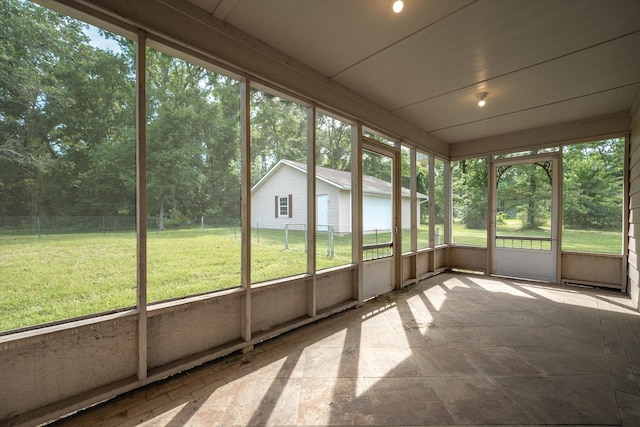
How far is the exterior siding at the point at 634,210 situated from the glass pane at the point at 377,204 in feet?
10.4

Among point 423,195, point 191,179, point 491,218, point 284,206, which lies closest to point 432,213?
point 423,195

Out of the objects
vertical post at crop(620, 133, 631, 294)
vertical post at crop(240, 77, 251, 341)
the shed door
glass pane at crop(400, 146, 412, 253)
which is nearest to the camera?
vertical post at crop(240, 77, 251, 341)

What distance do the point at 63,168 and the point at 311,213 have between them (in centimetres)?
200

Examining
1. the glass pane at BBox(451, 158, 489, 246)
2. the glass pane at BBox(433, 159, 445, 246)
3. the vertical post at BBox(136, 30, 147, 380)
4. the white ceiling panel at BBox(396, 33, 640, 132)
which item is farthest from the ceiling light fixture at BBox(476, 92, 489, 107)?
the vertical post at BBox(136, 30, 147, 380)

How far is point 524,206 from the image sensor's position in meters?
5.08

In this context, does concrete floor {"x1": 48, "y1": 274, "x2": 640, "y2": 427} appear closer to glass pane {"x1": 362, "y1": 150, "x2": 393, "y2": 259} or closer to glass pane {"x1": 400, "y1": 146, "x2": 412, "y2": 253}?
glass pane {"x1": 362, "y1": 150, "x2": 393, "y2": 259}

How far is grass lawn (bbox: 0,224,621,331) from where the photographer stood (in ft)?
5.09

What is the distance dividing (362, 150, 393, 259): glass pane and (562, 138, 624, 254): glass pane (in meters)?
3.21

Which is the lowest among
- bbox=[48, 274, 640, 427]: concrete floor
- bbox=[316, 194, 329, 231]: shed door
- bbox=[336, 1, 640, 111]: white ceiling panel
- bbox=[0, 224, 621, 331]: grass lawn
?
→ bbox=[48, 274, 640, 427]: concrete floor

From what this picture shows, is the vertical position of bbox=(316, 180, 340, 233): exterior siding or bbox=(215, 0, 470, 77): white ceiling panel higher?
bbox=(215, 0, 470, 77): white ceiling panel

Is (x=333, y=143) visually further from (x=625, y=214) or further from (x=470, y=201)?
(x=625, y=214)

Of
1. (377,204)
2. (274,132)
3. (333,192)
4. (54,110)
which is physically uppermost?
(274,132)

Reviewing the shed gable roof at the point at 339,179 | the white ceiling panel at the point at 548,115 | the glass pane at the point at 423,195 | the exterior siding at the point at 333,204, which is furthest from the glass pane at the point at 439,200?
the exterior siding at the point at 333,204

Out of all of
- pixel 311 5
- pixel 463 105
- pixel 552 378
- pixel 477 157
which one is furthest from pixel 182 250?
pixel 477 157
